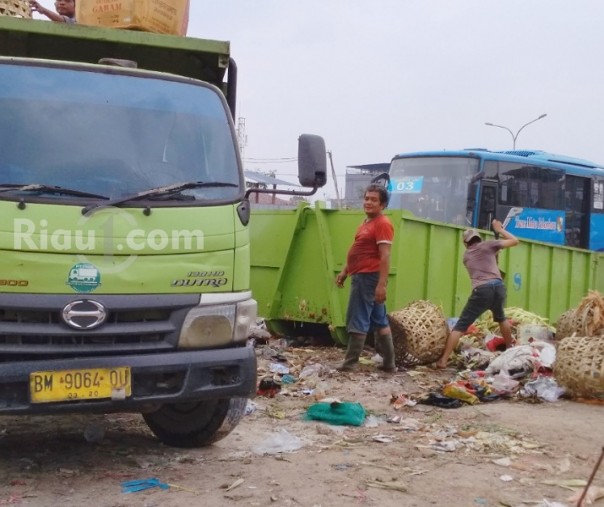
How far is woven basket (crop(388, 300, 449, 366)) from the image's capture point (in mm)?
8320

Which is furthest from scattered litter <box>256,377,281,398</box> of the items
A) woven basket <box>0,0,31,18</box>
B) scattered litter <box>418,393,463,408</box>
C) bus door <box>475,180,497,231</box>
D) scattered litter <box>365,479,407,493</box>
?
bus door <box>475,180,497,231</box>

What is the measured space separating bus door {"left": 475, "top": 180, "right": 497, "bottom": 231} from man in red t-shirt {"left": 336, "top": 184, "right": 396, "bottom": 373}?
313 inches

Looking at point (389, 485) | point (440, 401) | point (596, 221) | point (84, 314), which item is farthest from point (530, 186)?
point (84, 314)

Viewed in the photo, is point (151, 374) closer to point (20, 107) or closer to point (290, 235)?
point (20, 107)

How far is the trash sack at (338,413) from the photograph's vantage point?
235 inches

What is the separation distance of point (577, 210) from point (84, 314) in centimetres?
1596

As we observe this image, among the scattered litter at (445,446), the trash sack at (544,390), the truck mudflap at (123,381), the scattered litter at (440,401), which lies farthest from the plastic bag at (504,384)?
the truck mudflap at (123,381)

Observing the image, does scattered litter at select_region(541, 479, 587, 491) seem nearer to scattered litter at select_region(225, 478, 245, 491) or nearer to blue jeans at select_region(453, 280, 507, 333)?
scattered litter at select_region(225, 478, 245, 491)

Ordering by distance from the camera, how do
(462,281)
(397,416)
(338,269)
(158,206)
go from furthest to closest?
(462,281) < (338,269) < (397,416) < (158,206)

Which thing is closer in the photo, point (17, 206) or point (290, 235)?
point (17, 206)

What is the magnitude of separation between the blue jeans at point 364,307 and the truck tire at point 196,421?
2.79 m

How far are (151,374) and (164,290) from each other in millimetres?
453

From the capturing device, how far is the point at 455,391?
6.80m

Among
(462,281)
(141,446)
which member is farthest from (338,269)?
(141,446)
